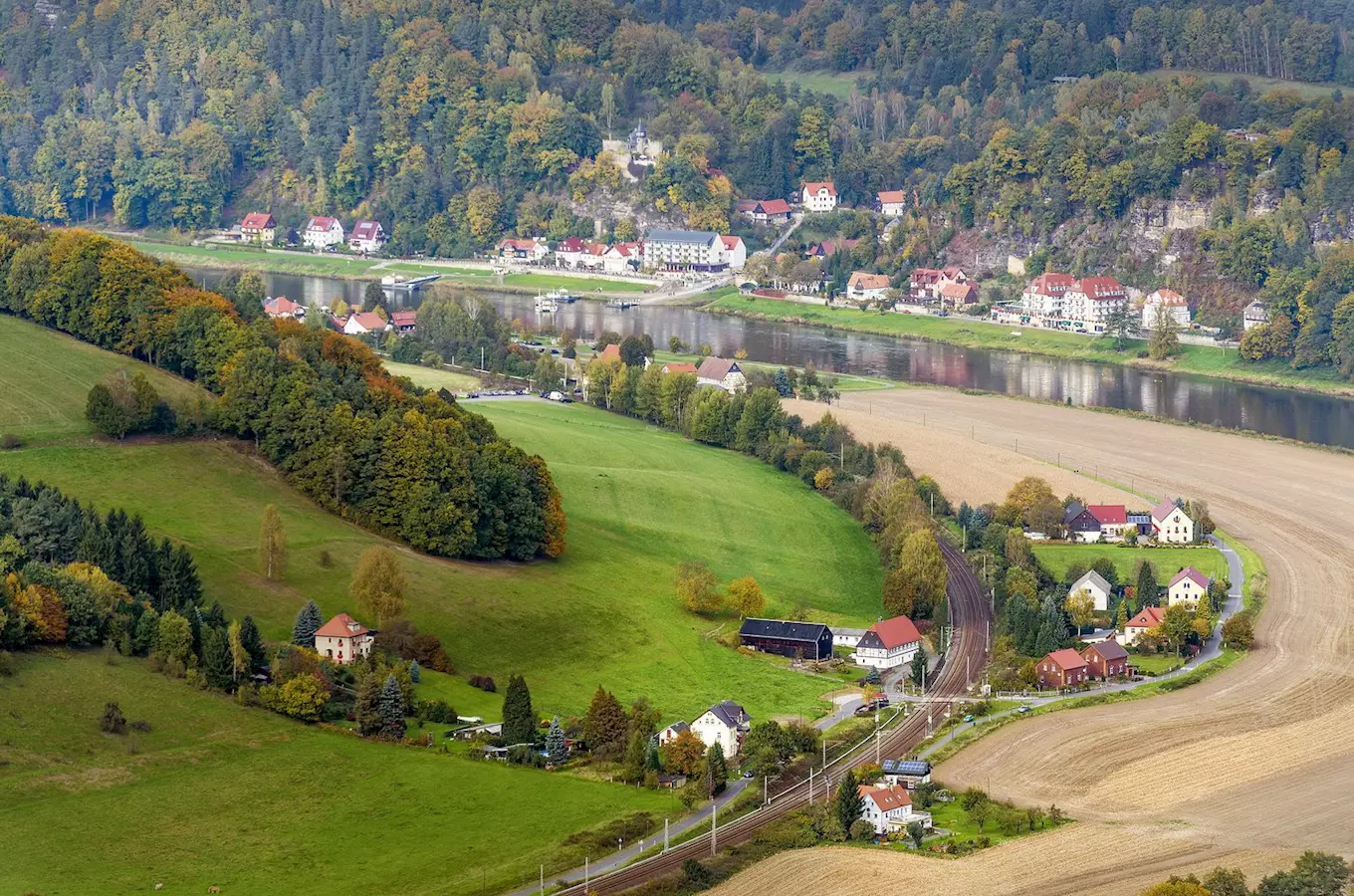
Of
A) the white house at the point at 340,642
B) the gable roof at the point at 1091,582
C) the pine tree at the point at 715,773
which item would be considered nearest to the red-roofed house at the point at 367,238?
the gable roof at the point at 1091,582

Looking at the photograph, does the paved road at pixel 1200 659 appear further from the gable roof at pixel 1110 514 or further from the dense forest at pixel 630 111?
the dense forest at pixel 630 111

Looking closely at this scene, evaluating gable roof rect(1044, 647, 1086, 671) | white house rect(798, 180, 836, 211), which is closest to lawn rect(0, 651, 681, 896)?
gable roof rect(1044, 647, 1086, 671)

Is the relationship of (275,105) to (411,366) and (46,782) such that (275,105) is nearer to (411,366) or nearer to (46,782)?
(411,366)

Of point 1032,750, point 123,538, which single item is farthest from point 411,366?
point 1032,750

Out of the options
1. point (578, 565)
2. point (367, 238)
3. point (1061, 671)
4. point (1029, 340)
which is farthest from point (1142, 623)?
point (367, 238)

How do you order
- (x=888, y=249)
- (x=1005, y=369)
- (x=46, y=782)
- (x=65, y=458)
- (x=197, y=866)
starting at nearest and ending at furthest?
(x=197, y=866) → (x=46, y=782) → (x=65, y=458) → (x=1005, y=369) → (x=888, y=249)

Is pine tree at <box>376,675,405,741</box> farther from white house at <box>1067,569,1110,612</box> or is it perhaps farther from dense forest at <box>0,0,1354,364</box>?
dense forest at <box>0,0,1354,364</box>

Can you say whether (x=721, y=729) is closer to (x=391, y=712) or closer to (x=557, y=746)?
(x=557, y=746)
